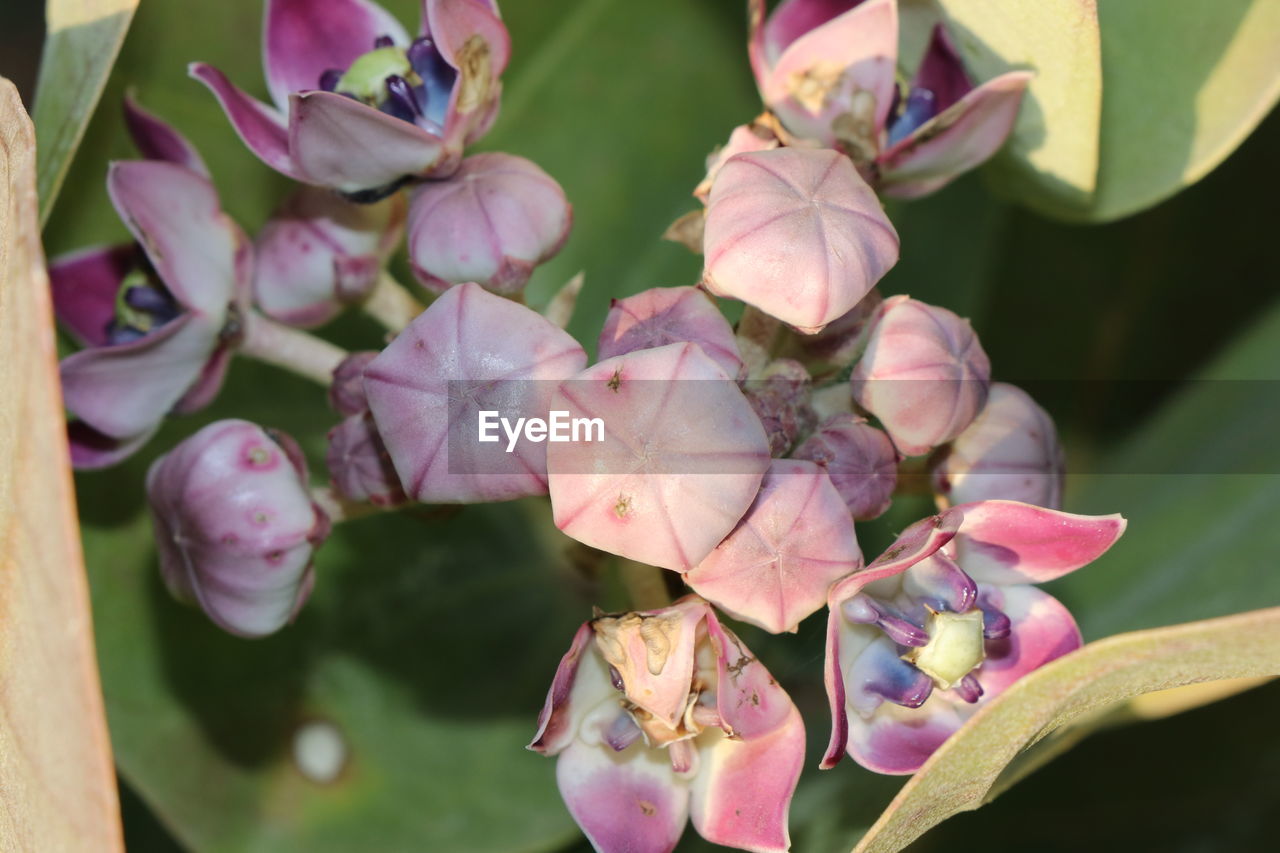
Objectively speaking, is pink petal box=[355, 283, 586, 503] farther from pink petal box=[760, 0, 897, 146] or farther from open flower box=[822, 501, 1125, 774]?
pink petal box=[760, 0, 897, 146]

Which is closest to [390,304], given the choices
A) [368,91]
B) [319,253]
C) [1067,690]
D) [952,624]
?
[319,253]

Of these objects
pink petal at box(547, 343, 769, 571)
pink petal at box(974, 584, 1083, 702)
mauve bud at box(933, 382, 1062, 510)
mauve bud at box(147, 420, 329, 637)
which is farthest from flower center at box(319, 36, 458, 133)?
pink petal at box(974, 584, 1083, 702)

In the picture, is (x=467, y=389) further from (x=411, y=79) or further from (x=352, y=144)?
(x=411, y=79)

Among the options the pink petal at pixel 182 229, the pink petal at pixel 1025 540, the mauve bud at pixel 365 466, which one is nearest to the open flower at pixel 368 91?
the pink petal at pixel 182 229

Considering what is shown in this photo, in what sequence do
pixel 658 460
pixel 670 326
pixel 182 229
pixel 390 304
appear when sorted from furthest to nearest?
pixel 390 304, pixel 182 229, pixel 670 326, pixel 658 460

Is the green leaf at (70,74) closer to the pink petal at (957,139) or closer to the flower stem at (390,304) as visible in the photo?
the flower stem at (390,304)
